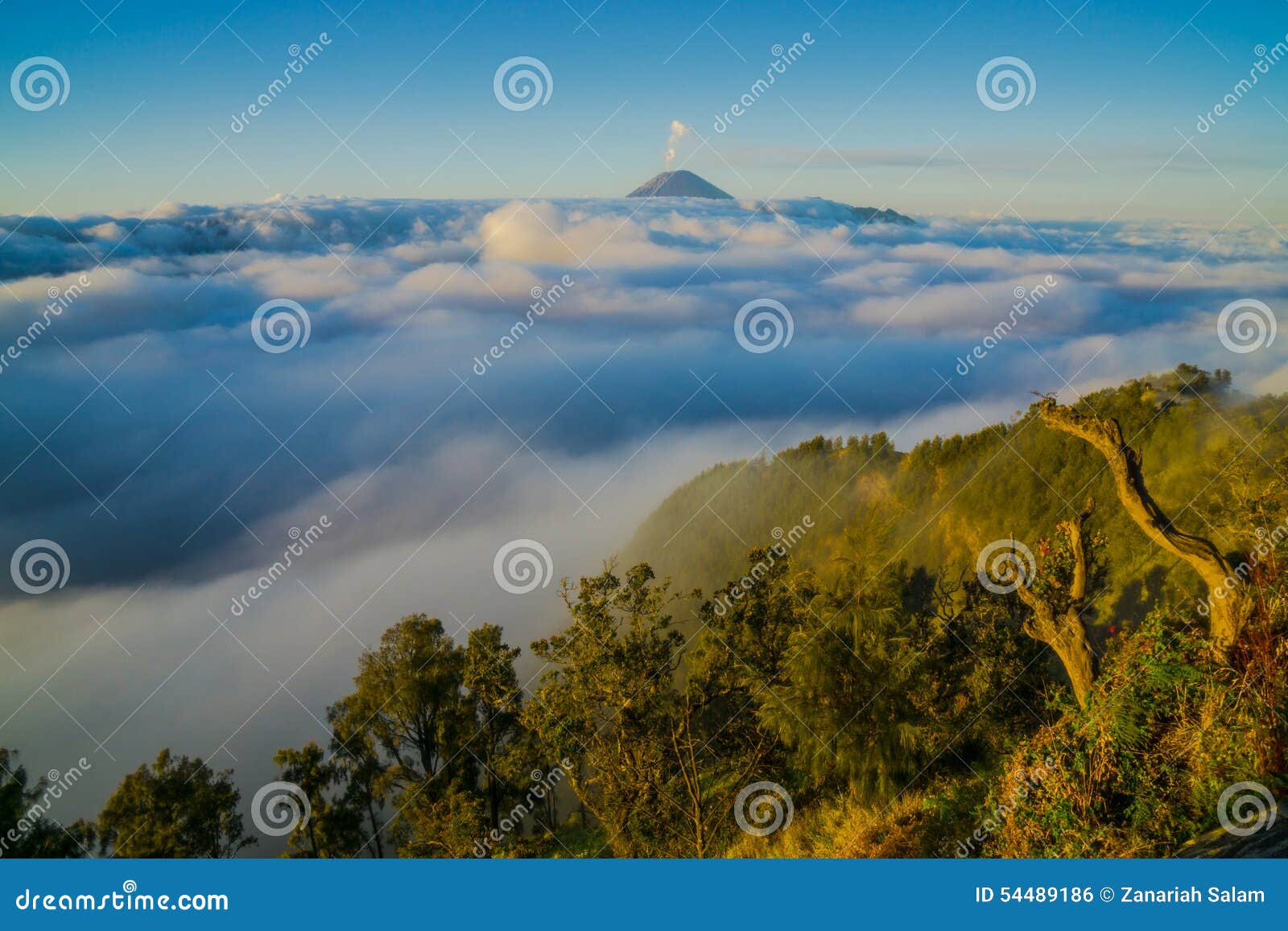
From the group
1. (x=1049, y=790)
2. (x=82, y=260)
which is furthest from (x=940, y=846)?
(x=82, y=260)

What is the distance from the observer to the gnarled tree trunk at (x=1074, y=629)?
9005mm

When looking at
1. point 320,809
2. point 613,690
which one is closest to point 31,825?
point 320,809

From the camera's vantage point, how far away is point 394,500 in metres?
86.1

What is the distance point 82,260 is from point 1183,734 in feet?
329
